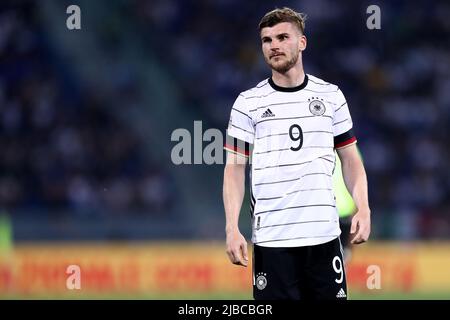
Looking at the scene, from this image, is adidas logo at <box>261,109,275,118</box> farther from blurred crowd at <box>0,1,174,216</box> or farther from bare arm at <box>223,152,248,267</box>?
blurred crowd at <box>0,1,174,216</box>

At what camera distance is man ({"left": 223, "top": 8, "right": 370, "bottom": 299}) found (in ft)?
17.2

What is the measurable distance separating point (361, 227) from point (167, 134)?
1068cm

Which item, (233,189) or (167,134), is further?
(167,134)

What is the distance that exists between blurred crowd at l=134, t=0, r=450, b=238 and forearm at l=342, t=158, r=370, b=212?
31.8 feet

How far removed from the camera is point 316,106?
17.4 feet

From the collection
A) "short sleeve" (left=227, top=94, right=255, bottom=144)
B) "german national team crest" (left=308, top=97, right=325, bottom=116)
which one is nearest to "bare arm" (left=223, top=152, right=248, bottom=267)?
"short sleeve" (left=227, top=94, right=255, bottom=144)

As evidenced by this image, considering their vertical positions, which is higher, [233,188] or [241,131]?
[241,131]

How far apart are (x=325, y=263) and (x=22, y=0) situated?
43.4ft

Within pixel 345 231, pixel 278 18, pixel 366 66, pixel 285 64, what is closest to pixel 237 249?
pixel 285 64

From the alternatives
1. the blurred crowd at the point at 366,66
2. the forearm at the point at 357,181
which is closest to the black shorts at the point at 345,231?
the forearm at the point at 357,181

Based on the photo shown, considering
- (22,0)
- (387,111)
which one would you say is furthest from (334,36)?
(22,0)

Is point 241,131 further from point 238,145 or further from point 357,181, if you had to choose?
point 357,181

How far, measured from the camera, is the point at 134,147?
15.9 m

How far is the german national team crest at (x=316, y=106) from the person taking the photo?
529 centimetres
